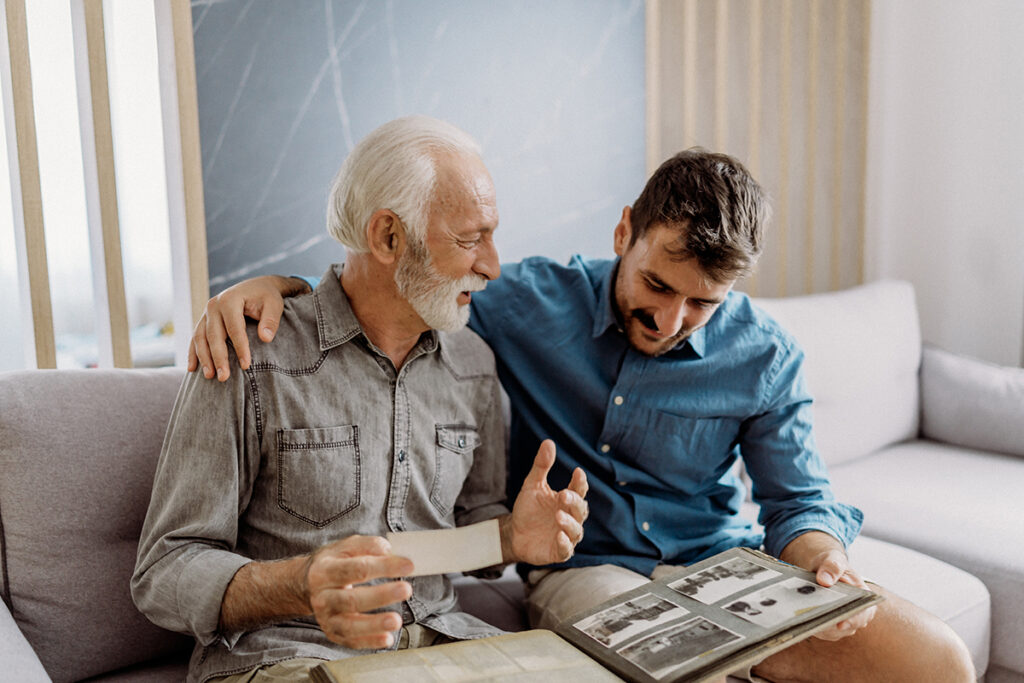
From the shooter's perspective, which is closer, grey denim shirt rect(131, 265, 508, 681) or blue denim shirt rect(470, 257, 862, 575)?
grey denim shirt rect(131, 265, 508, 681)

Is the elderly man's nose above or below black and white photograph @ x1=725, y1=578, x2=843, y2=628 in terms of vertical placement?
above

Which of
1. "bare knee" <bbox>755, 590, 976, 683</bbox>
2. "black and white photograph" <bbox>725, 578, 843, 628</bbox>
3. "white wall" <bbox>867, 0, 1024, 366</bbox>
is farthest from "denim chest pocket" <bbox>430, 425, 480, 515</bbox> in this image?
"white wall" <bbox>867, 0, 1024, 366</bbox>

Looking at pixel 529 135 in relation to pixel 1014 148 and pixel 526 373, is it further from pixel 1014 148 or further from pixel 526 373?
pixel 1014 148

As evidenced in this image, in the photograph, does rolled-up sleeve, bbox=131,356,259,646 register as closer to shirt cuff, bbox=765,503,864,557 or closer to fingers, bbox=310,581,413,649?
fingers, bbox=310,581,413,649

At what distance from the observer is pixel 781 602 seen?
1.09m

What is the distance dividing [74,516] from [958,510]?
6.03 ft

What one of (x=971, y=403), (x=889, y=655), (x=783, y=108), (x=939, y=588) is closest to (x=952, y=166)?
(x=783, y=108)

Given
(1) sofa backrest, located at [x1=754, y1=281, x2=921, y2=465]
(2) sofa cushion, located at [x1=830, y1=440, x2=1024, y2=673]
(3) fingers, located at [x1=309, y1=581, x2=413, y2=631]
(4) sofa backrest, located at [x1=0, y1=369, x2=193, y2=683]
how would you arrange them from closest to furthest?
(3) fingers, located at [x1=309, y1=581, x2=413, y2=631] → (4) sofa backrest, located at [x1=0, y1=369, x2=193, y2=683] → (2) sofa cushion, located at [x1=830, y1=440, x2=1024, y2=673] → (1) sofa backrest, located at [x1=754, y1=281, x2=921, y2=465]

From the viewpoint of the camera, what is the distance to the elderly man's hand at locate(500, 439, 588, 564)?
109cm

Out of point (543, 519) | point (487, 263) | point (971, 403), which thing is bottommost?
point (971, 403)

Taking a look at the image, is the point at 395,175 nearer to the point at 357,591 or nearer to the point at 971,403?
the point at 357,591

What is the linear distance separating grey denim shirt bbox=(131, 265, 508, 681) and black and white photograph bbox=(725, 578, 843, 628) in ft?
1.35

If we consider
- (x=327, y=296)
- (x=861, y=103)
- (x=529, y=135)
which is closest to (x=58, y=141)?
(x=327, y=296)

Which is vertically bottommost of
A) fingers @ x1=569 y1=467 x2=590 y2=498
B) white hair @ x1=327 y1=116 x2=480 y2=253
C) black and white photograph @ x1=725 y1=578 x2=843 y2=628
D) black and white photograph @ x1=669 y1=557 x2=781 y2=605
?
black and white photograph @ x1=669 y1=557 x2=781 y2=605
